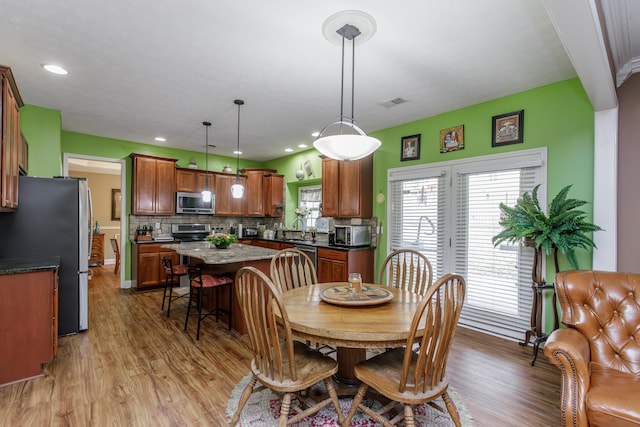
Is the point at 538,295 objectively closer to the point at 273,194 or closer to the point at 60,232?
the point at 60,232

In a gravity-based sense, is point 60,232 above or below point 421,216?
below

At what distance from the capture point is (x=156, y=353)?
2.94m

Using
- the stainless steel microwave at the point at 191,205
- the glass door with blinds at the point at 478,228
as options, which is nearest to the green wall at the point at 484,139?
the glass door with blinds at the point at 478,228

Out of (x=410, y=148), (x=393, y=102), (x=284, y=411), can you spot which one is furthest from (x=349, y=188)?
(x=284, y=411)

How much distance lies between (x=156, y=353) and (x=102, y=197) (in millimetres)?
7296

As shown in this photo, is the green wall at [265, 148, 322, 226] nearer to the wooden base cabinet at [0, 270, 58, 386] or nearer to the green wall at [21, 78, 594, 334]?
the green wall at [21, 78, 594, 334]

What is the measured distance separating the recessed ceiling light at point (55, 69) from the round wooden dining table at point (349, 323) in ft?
9.71

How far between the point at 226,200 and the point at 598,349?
6028 mm

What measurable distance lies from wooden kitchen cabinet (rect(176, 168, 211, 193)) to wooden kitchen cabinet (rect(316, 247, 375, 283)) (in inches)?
110

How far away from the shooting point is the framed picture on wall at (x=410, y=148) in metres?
4.23

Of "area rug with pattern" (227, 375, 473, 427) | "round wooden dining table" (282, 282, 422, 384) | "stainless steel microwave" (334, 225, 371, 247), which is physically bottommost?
"area rug with pattern" (227, 375, 473, 427)

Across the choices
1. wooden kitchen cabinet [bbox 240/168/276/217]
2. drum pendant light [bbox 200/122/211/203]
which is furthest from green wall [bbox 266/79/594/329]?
wooden kitchen cabinet [bbox 240/168/276/217]

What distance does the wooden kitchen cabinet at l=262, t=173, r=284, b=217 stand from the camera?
6.72 metres

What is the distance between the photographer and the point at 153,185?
18.2ft
